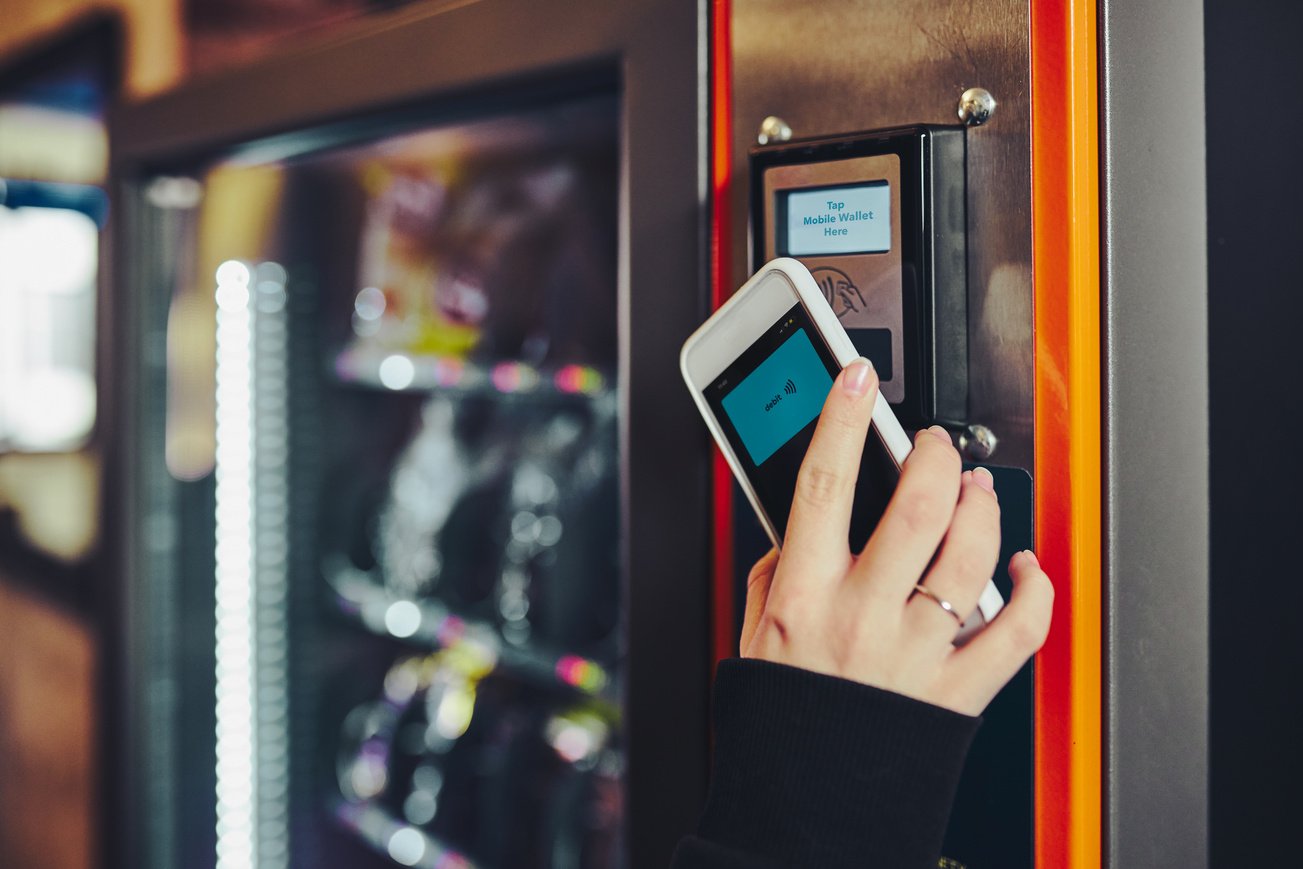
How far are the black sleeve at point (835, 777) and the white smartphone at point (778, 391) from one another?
0.31 feet

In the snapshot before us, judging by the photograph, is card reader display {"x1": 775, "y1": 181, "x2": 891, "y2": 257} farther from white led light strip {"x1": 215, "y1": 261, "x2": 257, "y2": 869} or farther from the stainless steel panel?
white led light strip {"x1": 215, "y1": 261, "x2": 257, "y2": 869}

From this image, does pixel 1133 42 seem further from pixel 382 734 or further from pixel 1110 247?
pixel 382 734

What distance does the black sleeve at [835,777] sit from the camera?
1.81 feet

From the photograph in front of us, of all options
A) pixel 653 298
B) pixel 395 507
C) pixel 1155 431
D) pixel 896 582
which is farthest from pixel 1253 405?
pixel 395 507

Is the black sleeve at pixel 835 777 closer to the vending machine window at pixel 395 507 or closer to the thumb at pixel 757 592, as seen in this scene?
the thumb at pixel 757 592

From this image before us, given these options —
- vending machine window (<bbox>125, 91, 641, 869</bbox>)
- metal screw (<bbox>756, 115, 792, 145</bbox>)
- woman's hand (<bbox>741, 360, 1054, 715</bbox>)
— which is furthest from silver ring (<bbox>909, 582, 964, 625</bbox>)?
vending machine window (<bbox>125, 91, 641, 869</bbox>)

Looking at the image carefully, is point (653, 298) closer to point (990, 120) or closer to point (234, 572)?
point (990, 120)

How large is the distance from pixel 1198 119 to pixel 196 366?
127 cm

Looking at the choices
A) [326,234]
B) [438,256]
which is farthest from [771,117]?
[326,234]

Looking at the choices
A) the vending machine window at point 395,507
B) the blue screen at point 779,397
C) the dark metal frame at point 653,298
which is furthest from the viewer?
the vending machine window at point 395,507

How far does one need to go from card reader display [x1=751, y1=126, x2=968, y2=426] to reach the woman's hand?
0.22ft

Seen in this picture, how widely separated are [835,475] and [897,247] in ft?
0.55

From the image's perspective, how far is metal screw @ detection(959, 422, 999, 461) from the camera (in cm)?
63

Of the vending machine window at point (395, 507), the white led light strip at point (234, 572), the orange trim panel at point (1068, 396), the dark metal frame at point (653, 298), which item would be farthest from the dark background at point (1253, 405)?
the white led light strip at point (234, 572)
